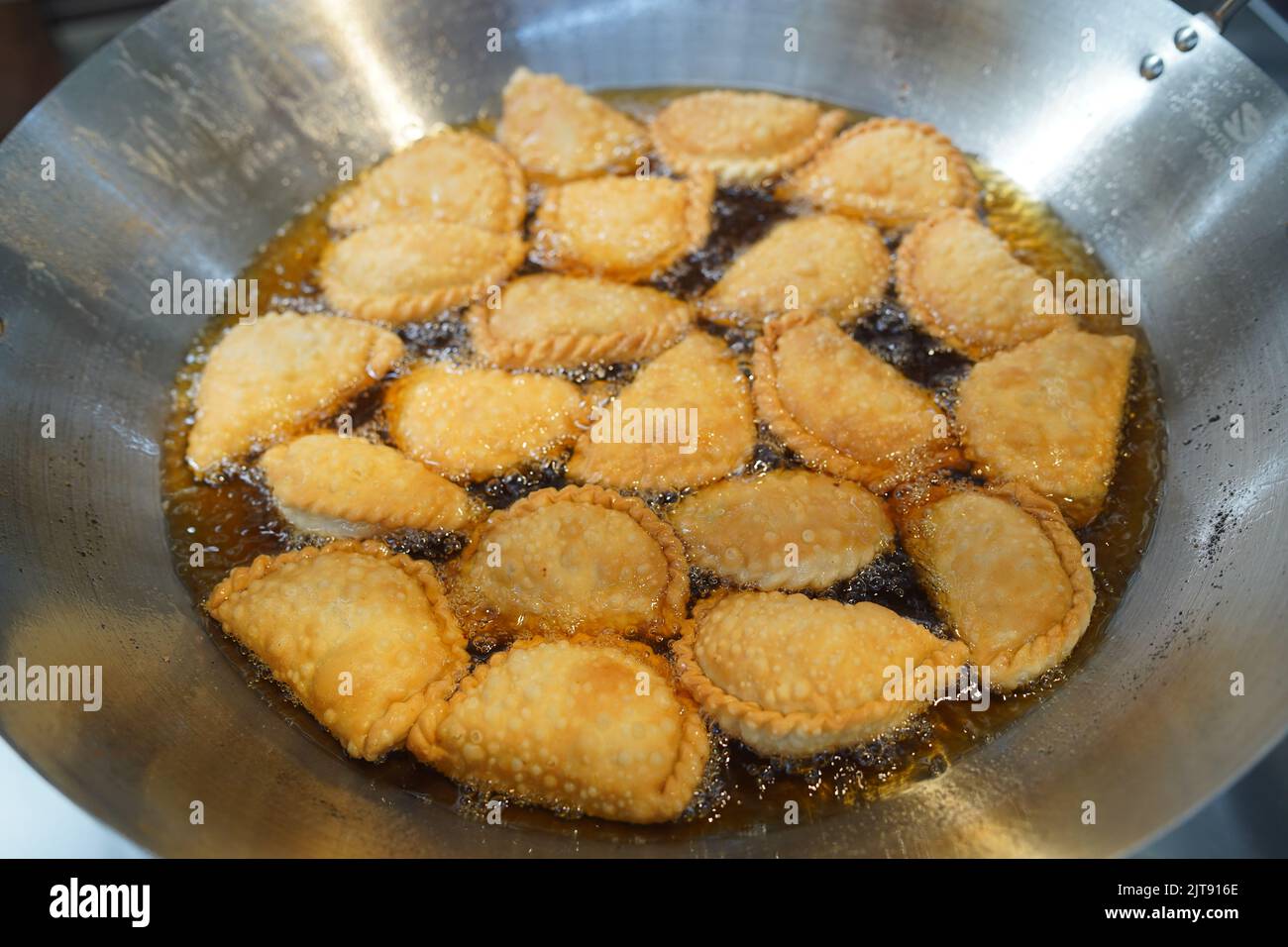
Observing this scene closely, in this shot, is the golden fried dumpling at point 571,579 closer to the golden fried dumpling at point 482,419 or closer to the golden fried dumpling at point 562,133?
the golden fried dumpling at point 482,419

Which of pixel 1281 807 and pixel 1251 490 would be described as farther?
pixel 1251 490

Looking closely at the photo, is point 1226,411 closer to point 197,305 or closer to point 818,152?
point 818,152

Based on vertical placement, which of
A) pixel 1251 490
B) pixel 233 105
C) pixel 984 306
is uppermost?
pixel 233 105

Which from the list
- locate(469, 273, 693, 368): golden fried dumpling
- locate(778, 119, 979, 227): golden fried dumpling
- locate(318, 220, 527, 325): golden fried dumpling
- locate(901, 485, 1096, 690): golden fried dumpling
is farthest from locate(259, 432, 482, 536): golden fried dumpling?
locate(778, 119, 979, 227): golden fried dumpling

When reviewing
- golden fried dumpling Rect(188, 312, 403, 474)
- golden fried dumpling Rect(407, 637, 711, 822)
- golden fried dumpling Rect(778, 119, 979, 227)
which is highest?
golden fried dumpling Rect(778, 119, 979, 227)

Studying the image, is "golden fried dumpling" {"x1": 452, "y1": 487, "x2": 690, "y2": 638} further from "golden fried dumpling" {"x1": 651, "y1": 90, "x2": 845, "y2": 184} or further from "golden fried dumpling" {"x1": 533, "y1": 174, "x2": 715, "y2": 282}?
"golden fried dumpling" {"x1": 651, "y1": 90, "x2": 845, "y2": 184}

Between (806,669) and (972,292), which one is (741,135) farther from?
(806,669)
